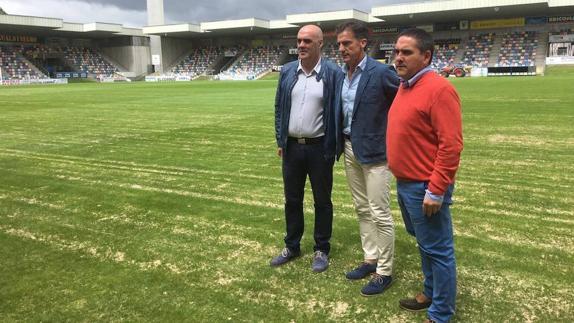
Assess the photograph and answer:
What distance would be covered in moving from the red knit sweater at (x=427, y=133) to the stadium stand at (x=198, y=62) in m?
72.0

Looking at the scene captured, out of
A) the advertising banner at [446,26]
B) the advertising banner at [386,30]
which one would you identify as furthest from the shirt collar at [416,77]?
the advertising banner at [386,30]

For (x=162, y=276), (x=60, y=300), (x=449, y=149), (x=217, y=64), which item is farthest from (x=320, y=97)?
(x=217, y=64)

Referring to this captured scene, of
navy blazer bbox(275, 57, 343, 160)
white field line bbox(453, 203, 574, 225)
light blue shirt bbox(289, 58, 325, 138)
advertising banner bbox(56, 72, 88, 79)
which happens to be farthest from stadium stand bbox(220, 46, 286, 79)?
light blue shirt bbox(289, 58, 325, 138)

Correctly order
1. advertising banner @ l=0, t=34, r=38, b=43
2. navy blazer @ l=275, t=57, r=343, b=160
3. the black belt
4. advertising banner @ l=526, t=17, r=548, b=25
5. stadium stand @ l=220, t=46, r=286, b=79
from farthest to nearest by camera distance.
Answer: stadium stand @ l=220, t=46, r=286, b=79 → advertising banner @ l=0, t=34, r=38, b=43 → advertising banner @ l=526, t=17, r=548, b=25 → the black belt → navy blazer @ l=275, t=57, r=343, b=160

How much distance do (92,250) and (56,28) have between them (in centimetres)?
6840

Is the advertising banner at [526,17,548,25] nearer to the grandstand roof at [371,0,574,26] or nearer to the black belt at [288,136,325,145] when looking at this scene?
the grandstand roof at [371,0,574,26]

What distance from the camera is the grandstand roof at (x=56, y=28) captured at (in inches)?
2297

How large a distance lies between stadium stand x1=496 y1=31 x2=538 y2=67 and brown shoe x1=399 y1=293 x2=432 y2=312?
52.0m

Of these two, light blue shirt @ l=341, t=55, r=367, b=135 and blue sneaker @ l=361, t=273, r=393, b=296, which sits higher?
light blue shirt @ l=341, t=55, r=367, b=135

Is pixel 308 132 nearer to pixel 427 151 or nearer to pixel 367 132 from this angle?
pixel 367 132

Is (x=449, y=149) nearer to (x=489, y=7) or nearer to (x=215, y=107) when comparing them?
(x=215, y=107)

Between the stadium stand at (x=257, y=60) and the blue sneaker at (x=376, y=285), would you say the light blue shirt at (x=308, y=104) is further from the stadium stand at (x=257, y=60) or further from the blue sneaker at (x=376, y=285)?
the stadium stand at (x=257, y=60)

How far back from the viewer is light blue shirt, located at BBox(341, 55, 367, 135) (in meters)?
3.73

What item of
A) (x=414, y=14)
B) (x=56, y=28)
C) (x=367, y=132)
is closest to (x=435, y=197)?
(x=367, y=132)
